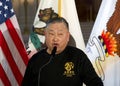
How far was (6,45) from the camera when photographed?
343 cm

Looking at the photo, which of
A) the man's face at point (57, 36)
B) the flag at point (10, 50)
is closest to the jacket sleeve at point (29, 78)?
the man's face at point (57, 36)

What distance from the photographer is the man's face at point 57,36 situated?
6.24ft

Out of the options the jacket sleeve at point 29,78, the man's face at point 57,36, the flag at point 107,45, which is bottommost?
the flag at point 107,45

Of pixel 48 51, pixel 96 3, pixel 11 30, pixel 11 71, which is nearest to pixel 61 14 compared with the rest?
pixel 11 30

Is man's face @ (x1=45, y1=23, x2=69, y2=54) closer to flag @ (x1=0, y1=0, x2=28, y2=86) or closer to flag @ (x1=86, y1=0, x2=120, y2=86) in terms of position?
flag @ (x1=86, y1=0, x2=120, y2=86)

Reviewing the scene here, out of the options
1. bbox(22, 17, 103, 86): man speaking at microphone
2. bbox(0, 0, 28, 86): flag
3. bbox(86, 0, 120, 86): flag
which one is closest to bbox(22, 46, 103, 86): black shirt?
bbox(22, 17, 103, 86): man speaking at microphone

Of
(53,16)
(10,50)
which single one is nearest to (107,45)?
(53,16)

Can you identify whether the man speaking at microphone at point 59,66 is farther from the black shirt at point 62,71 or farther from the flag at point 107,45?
the flag at point 107,45

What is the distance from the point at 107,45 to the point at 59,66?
1.33m

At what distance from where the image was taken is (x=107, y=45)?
3172 mm

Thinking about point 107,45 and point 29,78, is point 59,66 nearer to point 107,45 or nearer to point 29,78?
point 29,78

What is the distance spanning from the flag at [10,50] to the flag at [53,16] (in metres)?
0.14

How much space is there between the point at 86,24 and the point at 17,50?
7705 mm

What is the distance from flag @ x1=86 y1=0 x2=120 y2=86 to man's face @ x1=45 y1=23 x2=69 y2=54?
127 cm
